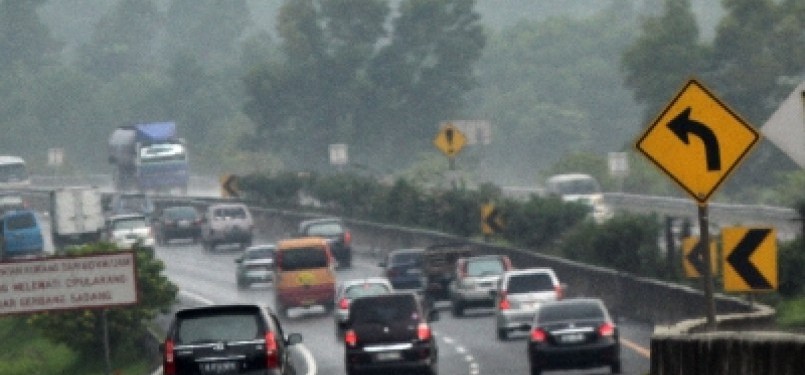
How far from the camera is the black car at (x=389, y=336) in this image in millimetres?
34688

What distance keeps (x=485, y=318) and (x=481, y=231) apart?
2192cm

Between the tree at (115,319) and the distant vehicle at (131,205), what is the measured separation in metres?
40.0

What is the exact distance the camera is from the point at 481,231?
7462 cm

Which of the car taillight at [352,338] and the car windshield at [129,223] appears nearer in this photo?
the car taillight at [352,338]

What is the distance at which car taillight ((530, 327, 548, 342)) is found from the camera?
34.1m

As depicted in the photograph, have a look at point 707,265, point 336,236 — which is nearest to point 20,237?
point 336,236

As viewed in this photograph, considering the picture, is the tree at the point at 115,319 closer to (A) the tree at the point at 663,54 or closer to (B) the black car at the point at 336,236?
(B) the black car at the point at 336,236

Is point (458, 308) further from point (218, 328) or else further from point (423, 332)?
point (218, 328)

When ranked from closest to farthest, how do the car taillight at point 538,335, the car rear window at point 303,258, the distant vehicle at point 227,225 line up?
the car taillight at point 538,335 → the car rear window at point 303,258 → the distant vehicle at point 227,225

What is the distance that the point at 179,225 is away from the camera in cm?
8412

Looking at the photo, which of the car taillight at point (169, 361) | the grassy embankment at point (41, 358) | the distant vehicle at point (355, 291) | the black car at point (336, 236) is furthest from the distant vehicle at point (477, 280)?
the car taillight at point (169, 361)

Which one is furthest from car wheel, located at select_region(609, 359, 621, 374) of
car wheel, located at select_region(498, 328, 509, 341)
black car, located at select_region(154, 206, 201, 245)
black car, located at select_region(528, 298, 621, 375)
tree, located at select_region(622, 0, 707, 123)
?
tree, located at select_region(622, 0, 707, 123)

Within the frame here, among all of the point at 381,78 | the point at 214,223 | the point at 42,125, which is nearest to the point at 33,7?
the point at 42,125

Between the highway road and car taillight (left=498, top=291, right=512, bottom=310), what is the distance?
71 cm
